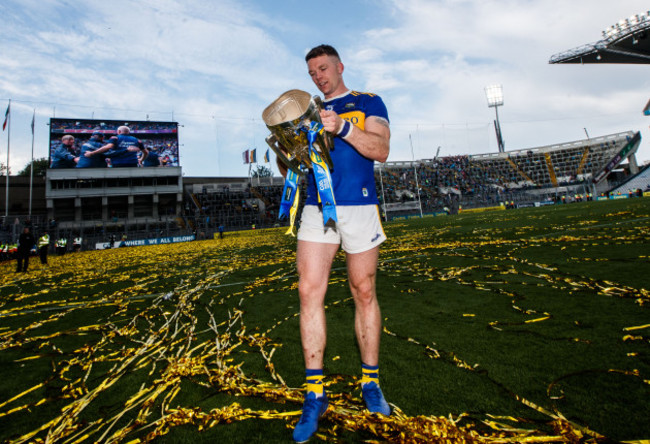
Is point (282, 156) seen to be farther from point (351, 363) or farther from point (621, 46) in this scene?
point (621, 46)

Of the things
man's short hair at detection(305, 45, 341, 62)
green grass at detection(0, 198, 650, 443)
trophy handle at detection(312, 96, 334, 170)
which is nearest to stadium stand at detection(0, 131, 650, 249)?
green grass at detection(0, 198, 650, 443)

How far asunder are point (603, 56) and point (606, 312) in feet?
157

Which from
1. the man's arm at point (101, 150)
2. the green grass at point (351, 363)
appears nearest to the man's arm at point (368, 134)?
the green grass at point (351, 363)

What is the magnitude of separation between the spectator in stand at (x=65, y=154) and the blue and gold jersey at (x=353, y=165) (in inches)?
1831

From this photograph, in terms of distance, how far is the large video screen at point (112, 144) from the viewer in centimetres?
3750

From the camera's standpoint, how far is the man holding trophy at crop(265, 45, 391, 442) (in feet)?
6.47

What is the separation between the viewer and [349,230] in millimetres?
2092

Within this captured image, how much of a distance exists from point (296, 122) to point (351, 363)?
1705 millimetres

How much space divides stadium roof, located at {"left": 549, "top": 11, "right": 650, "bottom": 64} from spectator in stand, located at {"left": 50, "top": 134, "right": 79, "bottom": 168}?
57372mm

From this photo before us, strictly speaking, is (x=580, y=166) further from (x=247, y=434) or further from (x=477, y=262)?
(x=247, y=434)

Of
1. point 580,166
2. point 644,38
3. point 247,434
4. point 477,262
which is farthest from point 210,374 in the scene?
point 580,166

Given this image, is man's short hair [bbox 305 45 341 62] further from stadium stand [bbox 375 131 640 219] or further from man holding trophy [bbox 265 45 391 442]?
stadium stand [bbox 375 131 640 219]

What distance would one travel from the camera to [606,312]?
2.90 m

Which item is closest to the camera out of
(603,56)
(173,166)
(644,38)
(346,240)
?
(346,240)
